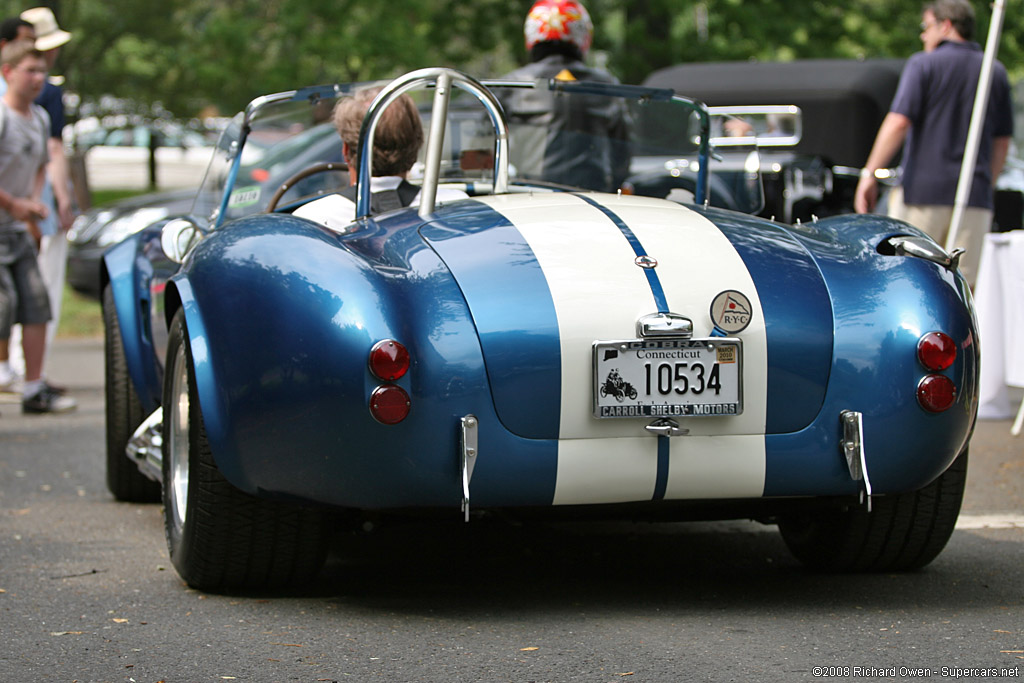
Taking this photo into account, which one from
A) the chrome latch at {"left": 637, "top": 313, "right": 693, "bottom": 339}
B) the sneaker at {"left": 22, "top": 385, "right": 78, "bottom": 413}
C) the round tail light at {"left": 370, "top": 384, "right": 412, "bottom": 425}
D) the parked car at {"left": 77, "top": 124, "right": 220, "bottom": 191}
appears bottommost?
the parked car at {"left": 77, "top": 124, "right": 220, "bottom": 191}

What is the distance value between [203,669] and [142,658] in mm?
179

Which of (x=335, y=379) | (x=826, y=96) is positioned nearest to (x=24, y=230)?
(x=335, y=379)

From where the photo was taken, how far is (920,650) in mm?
3240

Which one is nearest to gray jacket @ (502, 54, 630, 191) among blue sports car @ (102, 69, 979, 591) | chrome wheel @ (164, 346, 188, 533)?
blue sports car @ (102, 69, 979, 591)

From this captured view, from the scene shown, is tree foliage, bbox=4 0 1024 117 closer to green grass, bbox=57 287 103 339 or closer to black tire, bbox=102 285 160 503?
green grass, bbox=57 287 103 339

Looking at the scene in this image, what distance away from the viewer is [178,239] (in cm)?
473

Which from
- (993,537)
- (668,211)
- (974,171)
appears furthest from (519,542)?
(974,171)

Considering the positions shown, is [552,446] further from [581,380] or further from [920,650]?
[920,650]

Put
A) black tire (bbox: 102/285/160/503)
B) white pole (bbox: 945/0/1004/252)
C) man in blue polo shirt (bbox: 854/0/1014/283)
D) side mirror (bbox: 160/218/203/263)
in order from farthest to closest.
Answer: man in blue polo shirt (bbox: 854/0/1014/283) < white pole (bbox: 945/0/1004/252) < black tire (bbox: 102/285/160/503) < side mirror (bbox: 160/218/203/263)

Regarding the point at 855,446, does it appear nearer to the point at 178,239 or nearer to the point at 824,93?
the point at 178,239

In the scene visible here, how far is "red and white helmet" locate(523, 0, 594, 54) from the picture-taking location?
6.20 m

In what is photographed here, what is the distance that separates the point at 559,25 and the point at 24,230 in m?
3.24

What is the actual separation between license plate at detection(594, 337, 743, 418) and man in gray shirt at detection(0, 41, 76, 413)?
512cm

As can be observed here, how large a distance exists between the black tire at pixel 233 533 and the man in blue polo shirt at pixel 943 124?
472 centimetres
